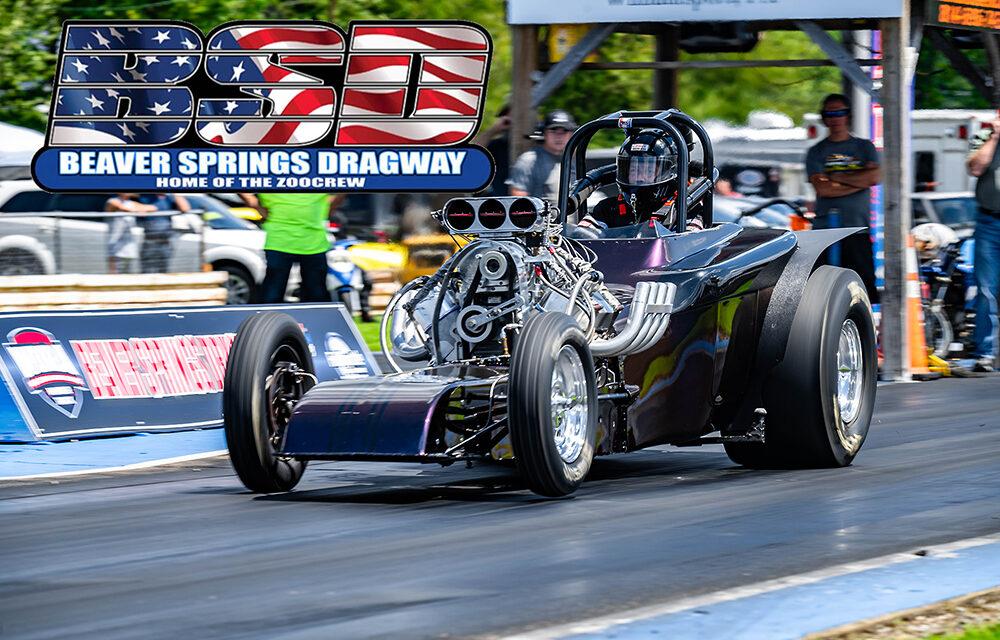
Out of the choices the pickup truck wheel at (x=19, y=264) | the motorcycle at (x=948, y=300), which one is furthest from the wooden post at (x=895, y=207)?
the pickup truck wheel at (x=19, y=264)

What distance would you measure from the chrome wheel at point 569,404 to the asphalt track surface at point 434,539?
0.92ft

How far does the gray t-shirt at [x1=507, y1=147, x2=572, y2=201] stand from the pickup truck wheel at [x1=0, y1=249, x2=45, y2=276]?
5.95 metres

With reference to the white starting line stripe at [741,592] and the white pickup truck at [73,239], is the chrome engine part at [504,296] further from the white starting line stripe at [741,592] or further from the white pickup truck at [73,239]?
the white pickup truck at [73,239]

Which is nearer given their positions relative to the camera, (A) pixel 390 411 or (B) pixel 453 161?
(A) pixel 390 411

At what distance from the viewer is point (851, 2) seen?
14.8 meters

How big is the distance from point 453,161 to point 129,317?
6.52 m

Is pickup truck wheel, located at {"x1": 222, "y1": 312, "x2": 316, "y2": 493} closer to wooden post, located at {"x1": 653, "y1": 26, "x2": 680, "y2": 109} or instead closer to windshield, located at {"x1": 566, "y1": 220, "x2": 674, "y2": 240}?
windshield, located at {"x1": 566, "y1": 220, "x2": 674, "y2": 240}

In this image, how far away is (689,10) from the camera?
592 inches

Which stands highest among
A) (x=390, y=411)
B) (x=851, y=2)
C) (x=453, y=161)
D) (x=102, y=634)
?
(x=851, y=2)

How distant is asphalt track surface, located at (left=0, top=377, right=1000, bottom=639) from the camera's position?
19.6ft

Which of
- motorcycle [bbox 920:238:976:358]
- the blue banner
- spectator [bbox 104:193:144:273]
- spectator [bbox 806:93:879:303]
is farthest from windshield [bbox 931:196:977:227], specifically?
spectator [bbox 104:193:144:273]

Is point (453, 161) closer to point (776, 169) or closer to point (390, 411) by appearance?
point (390, 411)

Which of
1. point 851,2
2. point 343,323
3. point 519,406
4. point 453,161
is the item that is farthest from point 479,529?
point 453,161

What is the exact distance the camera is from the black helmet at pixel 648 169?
9.85m
